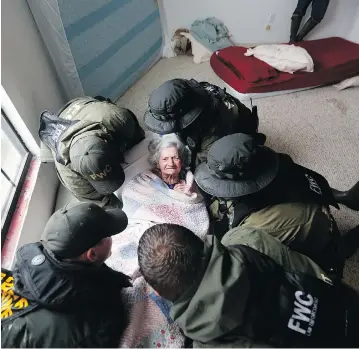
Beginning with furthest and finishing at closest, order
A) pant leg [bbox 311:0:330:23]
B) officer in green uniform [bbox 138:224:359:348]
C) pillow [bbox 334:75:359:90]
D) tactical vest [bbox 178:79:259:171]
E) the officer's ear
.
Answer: pant leg [bbox 311:0:330:23]
pillow [bbox 334:75:359:90]
tactical vest [bbox 178:79:259:171]
the officer's ear
officer in green uniform [bbox 138:224:359:348]

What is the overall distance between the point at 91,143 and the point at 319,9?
2742mm

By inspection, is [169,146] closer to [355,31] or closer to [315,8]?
[315,8]

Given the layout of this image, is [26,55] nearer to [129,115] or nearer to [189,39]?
[129,115]

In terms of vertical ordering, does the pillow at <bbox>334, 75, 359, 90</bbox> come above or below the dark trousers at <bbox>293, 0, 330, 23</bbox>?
below

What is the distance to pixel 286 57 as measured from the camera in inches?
99.1

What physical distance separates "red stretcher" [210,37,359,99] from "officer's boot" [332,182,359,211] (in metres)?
1.16

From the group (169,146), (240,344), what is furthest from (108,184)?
(240,344)

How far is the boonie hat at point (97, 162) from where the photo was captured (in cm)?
132

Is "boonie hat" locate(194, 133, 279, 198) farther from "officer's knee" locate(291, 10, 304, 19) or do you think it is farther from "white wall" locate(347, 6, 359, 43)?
"white wall" locate(347, 6, 359, 43)

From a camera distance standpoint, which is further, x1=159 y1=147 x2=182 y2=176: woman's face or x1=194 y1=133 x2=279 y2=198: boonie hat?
x1=159 y1=147 x2=182 y2=176: woman's face

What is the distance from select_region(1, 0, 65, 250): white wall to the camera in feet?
5.19

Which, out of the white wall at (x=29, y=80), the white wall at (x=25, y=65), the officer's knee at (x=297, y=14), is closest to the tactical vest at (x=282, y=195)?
the white wall at (x=29, y=80)

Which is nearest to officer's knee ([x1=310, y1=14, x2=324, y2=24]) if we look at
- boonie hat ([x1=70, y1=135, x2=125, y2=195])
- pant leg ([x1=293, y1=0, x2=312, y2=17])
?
pant leg ([x1=293, y1=0, x2=312, y2=17])

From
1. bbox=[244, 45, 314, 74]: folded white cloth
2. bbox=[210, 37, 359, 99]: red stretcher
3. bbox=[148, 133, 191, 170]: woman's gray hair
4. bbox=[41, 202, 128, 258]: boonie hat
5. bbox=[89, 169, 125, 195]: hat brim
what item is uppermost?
bbox=[41, 202, 128, 258]: boonie hat
